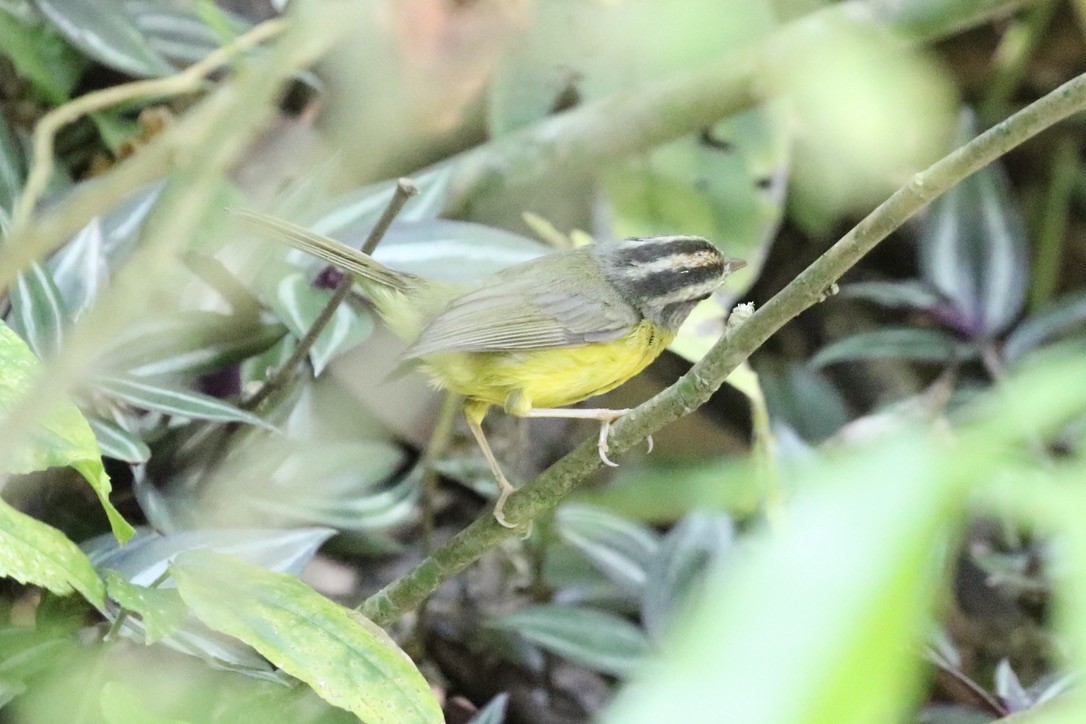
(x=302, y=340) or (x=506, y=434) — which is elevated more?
(x=302, y=340)

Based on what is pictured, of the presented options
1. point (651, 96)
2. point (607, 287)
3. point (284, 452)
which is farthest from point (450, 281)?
point (651, 96)

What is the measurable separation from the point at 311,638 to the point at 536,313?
1044mm

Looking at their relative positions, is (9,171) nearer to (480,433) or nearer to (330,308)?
(330,308)

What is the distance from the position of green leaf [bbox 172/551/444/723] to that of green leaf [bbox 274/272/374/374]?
655 mm

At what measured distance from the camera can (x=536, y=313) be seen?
2.16 meters

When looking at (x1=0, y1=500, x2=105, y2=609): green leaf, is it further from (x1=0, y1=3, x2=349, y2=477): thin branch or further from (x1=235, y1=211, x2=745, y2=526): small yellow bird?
(x1=235, y1=211, x2=745, y2=526): small yellow bird

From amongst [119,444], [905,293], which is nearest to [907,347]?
[905,293]

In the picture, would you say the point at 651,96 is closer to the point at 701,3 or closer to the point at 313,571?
the point at 701,3

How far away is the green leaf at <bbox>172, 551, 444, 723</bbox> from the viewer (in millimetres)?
1188

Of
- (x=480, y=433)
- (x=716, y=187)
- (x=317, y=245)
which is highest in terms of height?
(x=317, y=245)

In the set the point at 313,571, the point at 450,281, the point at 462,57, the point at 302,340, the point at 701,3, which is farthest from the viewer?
the point at 462,57

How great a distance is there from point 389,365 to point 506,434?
444mm

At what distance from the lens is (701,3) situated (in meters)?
2.04

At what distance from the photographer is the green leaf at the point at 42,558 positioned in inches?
46.6
